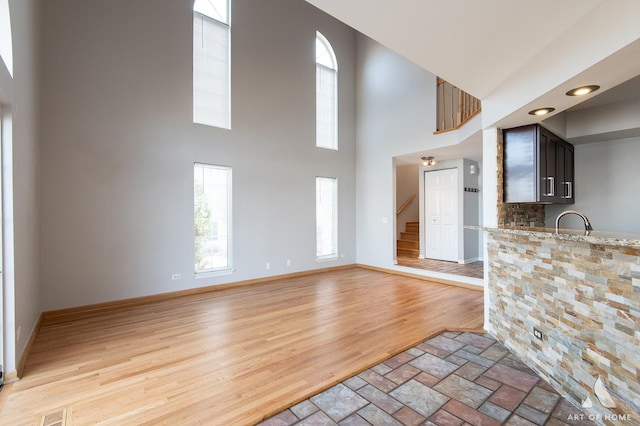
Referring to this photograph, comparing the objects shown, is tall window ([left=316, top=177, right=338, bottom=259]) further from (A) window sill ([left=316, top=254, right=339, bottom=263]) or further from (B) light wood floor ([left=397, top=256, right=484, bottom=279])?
(B) light wood floor ([left=397, top=256, right=484, bottom=279])

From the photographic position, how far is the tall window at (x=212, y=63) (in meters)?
4.96

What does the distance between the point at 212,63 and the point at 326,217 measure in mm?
3824

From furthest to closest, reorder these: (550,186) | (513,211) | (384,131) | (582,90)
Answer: (384,131) < (513,211) < (550,186) < (582,90)

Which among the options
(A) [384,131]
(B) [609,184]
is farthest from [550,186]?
(A) [384,131]

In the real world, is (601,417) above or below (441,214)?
below

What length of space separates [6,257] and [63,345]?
1260mm

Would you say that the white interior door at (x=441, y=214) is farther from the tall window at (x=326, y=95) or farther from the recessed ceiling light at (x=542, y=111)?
the recessed ceiling light at (x=542, y=111)

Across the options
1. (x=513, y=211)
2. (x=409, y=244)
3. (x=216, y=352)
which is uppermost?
(x=513, y=211)

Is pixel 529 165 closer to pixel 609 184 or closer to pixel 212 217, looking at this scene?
pixel 609 184

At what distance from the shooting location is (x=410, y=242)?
27.1 feet

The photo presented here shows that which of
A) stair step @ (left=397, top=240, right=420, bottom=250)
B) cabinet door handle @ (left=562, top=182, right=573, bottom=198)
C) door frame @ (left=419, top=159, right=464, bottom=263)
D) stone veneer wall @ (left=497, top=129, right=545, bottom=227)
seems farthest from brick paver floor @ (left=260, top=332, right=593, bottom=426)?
stair step @ (left=397, top=240, right=420, bottom=250)

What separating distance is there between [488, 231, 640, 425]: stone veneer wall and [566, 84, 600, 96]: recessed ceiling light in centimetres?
117

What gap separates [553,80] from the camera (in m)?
2.15

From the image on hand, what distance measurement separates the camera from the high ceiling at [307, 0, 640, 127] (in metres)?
1.62
